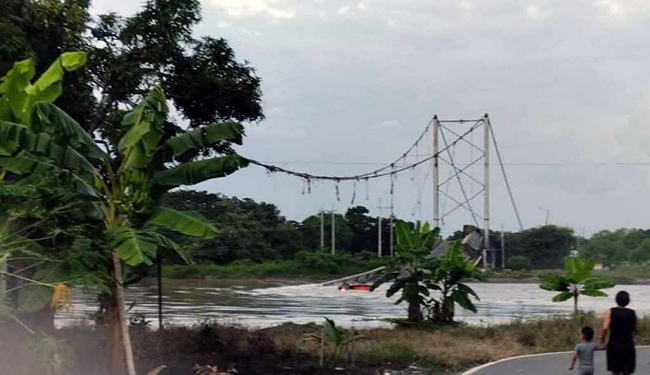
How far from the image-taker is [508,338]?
71.8 feet

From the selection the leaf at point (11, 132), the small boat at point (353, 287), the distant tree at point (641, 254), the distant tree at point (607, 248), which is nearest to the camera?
the leaf at point (11, 132)

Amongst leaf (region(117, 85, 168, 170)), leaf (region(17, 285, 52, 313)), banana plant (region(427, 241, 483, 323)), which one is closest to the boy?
leaf (region(117, 85, 168, 170))

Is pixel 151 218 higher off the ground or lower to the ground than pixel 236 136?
lower

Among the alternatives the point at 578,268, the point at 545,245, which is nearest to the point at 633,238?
the point at 545,245

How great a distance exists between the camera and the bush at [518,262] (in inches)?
3145

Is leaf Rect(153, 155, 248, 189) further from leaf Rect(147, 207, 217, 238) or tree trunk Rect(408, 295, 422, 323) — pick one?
tree trunk Rect(408, 295, 422, 323)

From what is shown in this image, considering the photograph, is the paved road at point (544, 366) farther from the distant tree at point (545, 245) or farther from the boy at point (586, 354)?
the distant tree at point (545, 245)

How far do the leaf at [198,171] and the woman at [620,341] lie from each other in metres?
5.71

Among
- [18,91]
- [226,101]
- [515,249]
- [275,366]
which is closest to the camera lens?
[18,91]

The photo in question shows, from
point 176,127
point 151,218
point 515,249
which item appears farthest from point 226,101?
point 515,249

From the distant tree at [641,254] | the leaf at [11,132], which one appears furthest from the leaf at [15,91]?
the distant tree at [641,254]

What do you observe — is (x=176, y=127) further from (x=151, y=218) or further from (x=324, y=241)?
(x=324, y=241)

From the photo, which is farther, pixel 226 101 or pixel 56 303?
pixel 226 101

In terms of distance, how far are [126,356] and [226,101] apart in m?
6.82
